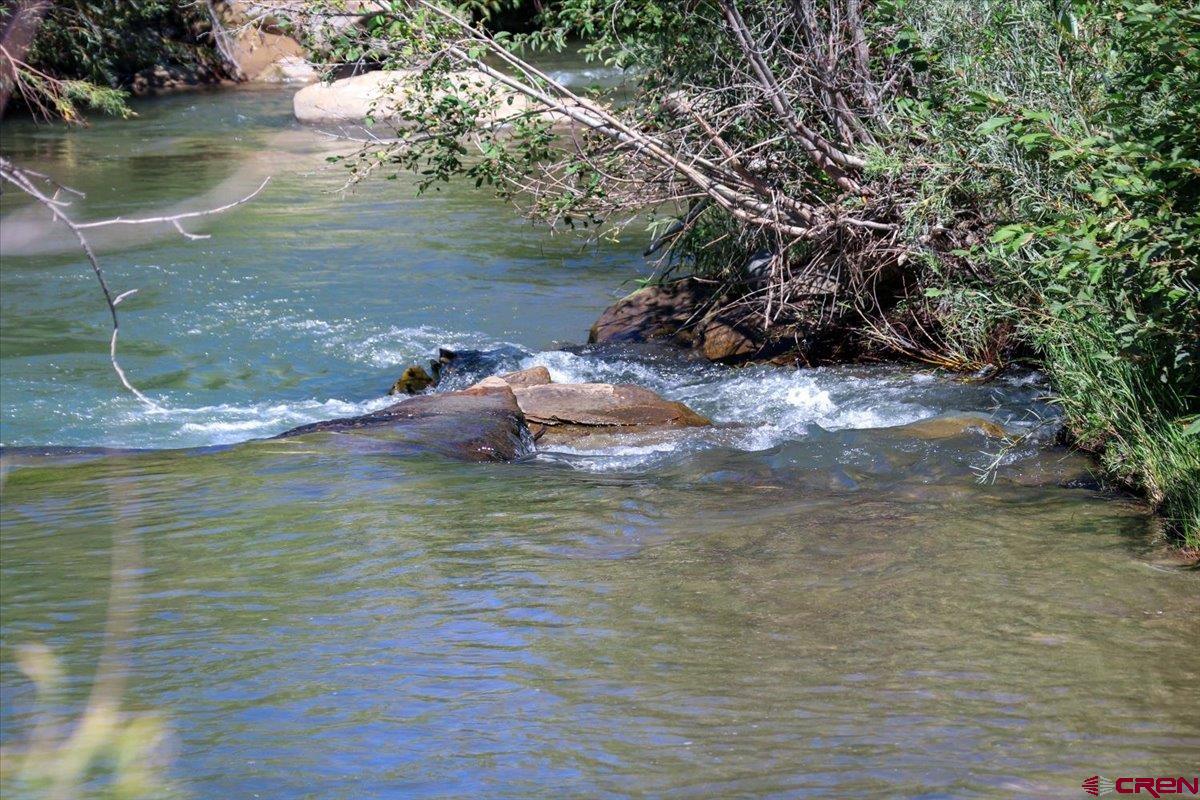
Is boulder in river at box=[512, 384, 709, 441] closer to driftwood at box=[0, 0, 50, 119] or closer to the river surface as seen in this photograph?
the river surface

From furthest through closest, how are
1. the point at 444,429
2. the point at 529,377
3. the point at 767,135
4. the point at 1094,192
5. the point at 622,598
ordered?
the point at 767,135 < the point at 529,377 < the point at 444,429 < the point at 1094,192 < the point at 622,598

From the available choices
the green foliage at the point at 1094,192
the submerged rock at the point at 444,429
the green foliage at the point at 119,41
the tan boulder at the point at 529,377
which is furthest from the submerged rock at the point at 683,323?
the green foliage at the point at 119,41

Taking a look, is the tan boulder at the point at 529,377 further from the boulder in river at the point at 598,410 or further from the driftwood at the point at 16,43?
the driftwood at the point at 16,43

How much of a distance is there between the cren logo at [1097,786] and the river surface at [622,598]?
43 millimetres

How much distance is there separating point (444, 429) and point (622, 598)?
3.20 metres

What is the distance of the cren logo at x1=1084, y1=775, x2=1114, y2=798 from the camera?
11.7 ft

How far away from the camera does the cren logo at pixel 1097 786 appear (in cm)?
356

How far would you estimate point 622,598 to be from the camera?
5289 millimetres

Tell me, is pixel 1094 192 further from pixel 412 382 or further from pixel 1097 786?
pixel 412 382

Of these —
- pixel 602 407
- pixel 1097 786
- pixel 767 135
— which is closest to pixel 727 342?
pixel 767 135

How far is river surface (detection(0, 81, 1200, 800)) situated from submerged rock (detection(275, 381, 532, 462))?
26 cm

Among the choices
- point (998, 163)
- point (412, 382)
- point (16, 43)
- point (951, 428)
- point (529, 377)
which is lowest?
point (412, 382)

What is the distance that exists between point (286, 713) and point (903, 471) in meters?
A: 4.18

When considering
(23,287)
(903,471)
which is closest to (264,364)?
(23,287)
